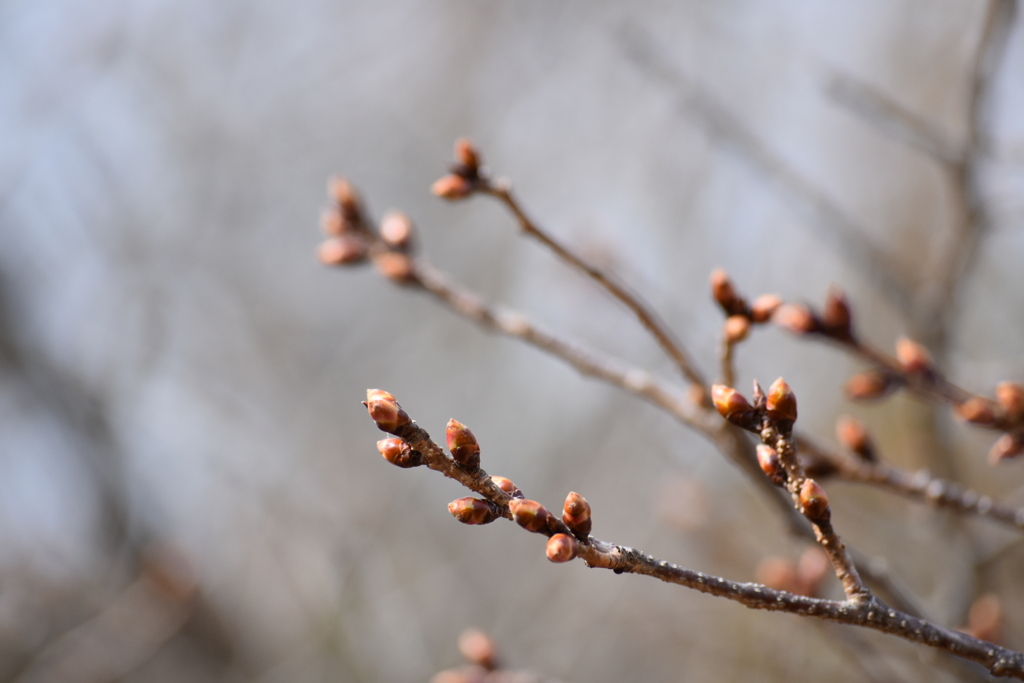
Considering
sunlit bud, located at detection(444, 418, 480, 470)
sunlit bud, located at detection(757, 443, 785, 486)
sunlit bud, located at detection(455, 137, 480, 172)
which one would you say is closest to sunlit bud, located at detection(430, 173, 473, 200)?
sunlit bud, located at detection(455, 137, 480, 172)

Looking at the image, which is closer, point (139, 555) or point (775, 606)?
point (775, 606)

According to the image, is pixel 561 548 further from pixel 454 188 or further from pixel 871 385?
pixel 871 385

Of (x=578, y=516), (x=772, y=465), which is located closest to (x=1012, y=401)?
(x=772, y=465)

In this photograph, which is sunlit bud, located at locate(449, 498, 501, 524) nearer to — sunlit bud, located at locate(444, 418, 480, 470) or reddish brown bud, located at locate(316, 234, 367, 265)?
sunlit bud, located at locate(444, 418, 480, 470)

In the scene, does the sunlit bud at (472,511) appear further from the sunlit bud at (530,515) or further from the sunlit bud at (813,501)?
the sunlit bud at (813,501)

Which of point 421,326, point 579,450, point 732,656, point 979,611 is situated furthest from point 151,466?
point 979,611

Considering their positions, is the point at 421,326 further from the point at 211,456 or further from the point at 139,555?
the point at 139,555
